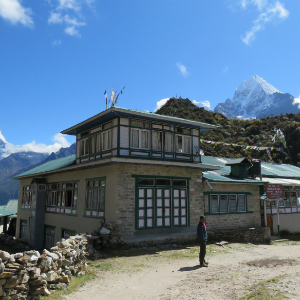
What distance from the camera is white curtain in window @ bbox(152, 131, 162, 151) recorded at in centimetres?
1702

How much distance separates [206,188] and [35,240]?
555 inches

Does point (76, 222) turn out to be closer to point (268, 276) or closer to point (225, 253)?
point (225, 253)

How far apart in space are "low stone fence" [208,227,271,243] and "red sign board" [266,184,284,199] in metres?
3.43

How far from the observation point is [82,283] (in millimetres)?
8836

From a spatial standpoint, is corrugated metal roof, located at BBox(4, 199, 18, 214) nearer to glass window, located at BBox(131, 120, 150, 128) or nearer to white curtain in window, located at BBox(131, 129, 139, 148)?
white curtain in window, located at BBox(131, 129, 139, 148)

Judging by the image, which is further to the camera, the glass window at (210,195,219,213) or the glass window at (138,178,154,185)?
the glass window at (210,195,219,213)

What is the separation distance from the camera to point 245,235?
18.8m

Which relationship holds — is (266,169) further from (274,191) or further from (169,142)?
(169,142)

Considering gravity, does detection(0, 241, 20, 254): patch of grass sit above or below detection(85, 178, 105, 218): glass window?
below

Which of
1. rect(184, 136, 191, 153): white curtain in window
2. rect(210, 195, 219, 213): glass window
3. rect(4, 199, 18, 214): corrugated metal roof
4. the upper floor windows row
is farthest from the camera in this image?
rect(4, 199, 18, 214): corrugated metal roof

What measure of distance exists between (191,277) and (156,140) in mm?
9071

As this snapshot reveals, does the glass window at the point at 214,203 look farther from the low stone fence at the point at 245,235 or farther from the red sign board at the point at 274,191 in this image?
the red sign board at the point at 274,191

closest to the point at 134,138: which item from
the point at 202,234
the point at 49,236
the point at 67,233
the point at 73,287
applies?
the point at 202,234

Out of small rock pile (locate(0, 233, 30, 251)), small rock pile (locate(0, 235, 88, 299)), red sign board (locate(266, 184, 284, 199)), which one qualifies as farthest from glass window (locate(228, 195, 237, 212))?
small rock pile (locate(0, 233, 30, 251))
